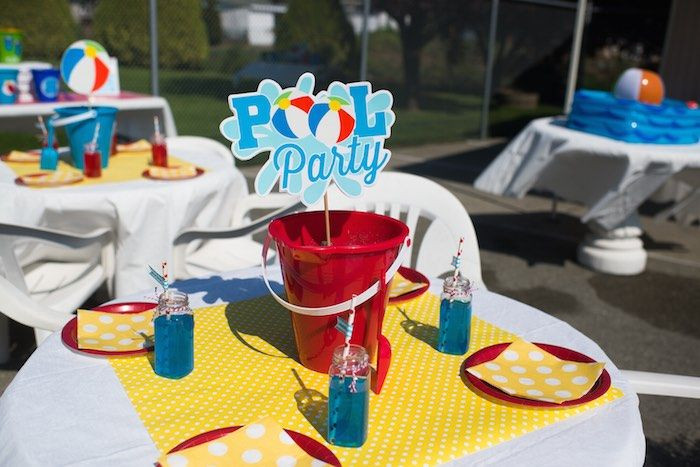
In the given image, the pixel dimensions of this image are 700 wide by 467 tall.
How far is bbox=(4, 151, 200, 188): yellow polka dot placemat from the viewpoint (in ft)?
9.25

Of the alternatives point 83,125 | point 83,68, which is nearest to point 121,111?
point 83,68

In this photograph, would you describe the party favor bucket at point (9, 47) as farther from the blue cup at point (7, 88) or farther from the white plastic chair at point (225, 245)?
the white plastic chair at point (225, 245)

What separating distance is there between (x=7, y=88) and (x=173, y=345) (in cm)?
402

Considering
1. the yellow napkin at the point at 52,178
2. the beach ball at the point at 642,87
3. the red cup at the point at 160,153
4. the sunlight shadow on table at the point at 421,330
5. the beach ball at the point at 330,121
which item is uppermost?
the beach ball at the point at 330,121

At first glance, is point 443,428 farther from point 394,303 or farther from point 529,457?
point 394,303

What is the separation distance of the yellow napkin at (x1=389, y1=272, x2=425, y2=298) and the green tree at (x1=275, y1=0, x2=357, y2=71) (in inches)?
395

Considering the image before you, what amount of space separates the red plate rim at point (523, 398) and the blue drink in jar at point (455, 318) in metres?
0.04

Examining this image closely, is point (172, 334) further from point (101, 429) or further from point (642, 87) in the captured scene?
point (642, 87)

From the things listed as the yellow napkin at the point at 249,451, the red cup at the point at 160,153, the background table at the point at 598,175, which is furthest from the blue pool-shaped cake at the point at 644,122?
the yellow napkin at the point at 249,451

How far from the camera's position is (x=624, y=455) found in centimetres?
112

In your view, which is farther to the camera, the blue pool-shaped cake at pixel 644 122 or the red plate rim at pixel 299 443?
the blue pool-shaped cake at pixel 644 122

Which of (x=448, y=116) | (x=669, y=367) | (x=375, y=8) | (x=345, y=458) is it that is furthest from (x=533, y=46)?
(x=345, y=458)

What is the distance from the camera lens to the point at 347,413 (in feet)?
3.60

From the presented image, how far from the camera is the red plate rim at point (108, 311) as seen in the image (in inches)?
53.7
